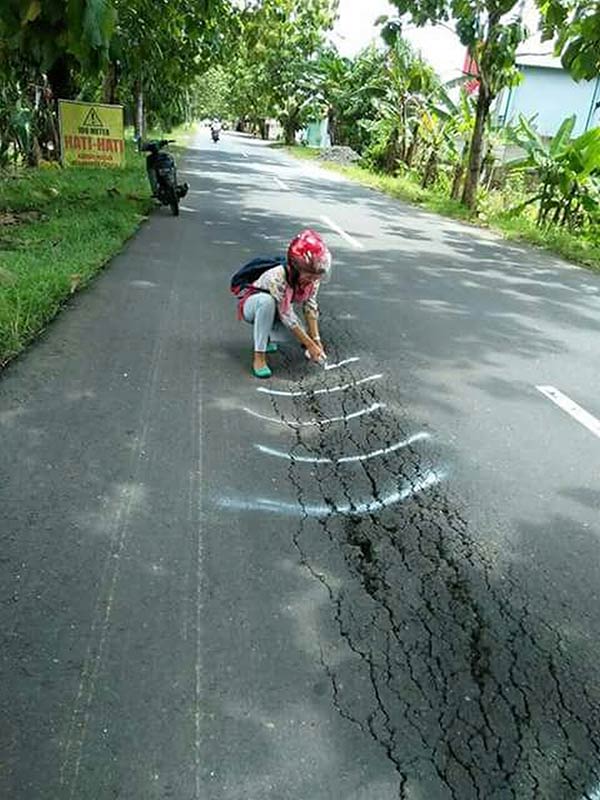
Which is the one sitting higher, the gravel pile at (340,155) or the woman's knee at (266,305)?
the woman's knee at (266,305)

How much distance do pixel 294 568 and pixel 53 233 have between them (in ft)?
22.1

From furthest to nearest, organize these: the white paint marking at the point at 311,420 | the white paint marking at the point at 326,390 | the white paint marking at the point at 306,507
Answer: the white paint marking at the point at 326,390
the white paint marking at the point at 311,420
the white paint marking at the point at 306,507

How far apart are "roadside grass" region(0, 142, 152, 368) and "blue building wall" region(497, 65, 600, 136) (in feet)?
61.3

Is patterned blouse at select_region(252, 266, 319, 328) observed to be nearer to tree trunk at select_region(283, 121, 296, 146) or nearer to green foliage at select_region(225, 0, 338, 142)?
green foliage at select_region(225, 0, 338, 142)

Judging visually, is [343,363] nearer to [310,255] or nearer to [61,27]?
[310,255]

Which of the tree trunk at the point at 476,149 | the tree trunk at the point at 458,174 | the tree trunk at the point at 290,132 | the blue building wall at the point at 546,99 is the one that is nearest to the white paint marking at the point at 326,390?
the tree trunk at the point at 476,149

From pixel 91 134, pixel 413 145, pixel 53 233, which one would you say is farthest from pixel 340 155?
pixel 53 233

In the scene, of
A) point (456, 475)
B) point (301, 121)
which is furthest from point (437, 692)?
point (301, 121)

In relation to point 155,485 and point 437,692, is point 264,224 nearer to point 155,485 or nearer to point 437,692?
point 155,485

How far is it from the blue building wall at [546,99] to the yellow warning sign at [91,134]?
687 inches

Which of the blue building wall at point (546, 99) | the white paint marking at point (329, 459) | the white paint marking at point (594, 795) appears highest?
the blue building wall at point (546, 99)

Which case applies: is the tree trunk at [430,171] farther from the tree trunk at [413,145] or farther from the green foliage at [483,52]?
the green foliage at [483,52]

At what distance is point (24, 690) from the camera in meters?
1.99

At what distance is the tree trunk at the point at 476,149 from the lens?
13891mm
